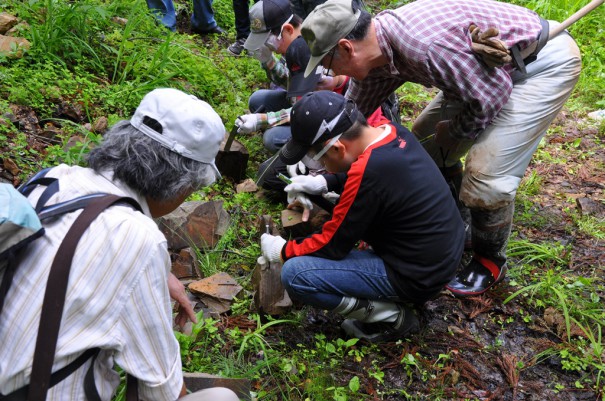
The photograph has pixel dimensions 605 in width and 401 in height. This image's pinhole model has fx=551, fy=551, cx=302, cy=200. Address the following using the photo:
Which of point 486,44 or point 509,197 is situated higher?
point 486,44

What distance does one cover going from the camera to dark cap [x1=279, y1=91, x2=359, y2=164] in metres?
2.59

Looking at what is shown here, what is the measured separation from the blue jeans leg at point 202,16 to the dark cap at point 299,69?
116 inches

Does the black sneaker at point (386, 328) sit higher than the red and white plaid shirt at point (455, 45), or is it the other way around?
the red and white plaid shirt at point (455, 45)

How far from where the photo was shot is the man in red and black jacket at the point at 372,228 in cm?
261

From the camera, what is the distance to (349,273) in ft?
9.26

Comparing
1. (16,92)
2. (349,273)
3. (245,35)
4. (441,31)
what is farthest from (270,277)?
(245,35)

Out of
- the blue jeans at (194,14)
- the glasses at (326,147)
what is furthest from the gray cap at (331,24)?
the blue jeans at (194,14)

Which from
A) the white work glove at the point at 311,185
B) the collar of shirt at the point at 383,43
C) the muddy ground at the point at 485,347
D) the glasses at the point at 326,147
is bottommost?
the muddy ground at the point at 485,347

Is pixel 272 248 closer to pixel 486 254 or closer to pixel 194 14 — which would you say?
pixel 486 254

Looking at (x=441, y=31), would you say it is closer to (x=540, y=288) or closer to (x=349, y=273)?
(x=349, y=273)

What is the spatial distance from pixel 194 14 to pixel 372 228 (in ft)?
15.5

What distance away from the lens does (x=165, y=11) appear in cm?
618

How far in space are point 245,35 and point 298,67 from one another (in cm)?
281

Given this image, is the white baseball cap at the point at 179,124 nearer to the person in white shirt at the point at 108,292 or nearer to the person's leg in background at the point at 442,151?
the person in white shirt at the point at 108,292
